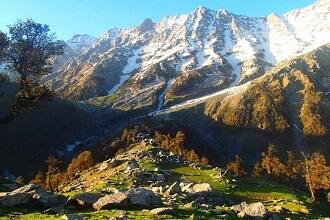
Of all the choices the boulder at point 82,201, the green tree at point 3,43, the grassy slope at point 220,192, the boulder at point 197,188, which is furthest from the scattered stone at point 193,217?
the green tree at point 3,43

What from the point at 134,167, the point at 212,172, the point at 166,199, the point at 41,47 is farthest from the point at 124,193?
the point at 212,172

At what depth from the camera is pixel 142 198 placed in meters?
42.2

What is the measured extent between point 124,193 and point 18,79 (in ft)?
71.0

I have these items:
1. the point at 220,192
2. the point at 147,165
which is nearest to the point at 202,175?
the point at 147,165

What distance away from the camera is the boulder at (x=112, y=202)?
39469mm

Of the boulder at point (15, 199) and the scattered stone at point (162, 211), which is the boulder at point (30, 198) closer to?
the boulder at point (15, 199)

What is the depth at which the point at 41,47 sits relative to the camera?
55844 mm

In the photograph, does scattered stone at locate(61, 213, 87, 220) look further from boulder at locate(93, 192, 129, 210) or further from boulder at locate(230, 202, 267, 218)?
boulder at locate(230, 202, 267, 218)

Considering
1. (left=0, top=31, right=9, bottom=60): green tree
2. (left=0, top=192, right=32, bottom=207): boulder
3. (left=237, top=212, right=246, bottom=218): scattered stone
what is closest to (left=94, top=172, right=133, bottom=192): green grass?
(left=0, top=31, right=9, bottom=60): green tree

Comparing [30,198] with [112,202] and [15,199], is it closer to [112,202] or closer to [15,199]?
[15,199]

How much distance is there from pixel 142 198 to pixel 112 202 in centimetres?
329

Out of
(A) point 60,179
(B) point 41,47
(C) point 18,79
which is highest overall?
(B) point 41,47

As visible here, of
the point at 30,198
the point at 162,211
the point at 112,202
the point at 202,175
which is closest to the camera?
the point at 162,211

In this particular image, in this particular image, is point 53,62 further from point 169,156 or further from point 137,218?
point 169,156
